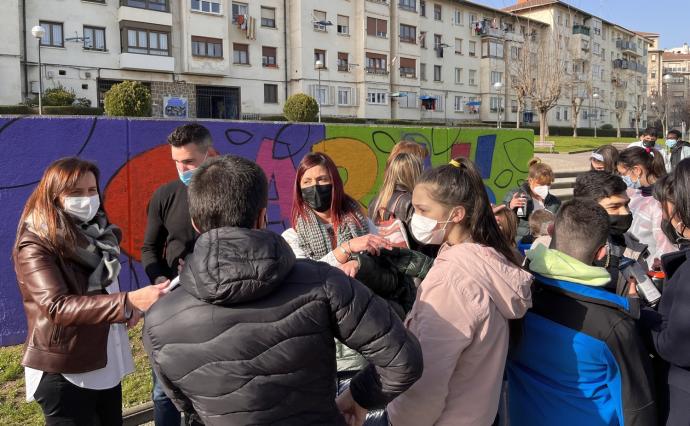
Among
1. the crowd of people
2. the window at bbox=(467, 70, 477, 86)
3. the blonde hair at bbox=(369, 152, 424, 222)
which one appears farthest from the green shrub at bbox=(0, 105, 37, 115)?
the window at bbox=(467, 70, 477, 86)

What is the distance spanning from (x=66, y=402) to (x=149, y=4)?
3532 centimetres

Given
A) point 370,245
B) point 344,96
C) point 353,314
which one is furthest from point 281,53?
point 353,314

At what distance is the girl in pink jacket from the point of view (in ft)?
6.03

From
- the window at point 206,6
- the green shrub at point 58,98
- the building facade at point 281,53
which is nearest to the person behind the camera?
the green shrub at point 58,98

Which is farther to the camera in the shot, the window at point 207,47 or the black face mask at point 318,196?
the window at point 207,47

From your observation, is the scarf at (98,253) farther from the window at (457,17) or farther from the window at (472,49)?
the window at (472,49)

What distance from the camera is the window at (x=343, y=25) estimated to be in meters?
41.9

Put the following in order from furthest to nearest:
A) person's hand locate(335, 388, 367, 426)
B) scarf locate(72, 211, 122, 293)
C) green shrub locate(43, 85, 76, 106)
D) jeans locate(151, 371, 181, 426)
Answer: green shrub locate(43, 85, 76, 106) < jeans locate(151, 371, 181, 426) < scarf locate(72, 211, 122, 293) < person's hand locate(335, 388, 367, 426)

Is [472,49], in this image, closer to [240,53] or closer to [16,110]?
[240,53]

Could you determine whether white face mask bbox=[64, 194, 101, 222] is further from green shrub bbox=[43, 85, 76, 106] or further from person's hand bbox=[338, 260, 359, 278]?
green shrub bbox=[43, 85, 76, 106]

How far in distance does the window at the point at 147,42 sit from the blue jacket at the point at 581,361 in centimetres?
3498

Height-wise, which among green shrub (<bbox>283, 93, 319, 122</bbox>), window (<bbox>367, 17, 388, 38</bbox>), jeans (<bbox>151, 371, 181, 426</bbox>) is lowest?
jeans (<bbox>151, 371, 181, 426</bbox>)

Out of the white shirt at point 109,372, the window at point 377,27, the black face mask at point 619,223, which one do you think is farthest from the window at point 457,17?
the white shirt at point 109,372

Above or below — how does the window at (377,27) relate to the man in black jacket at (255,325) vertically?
above
